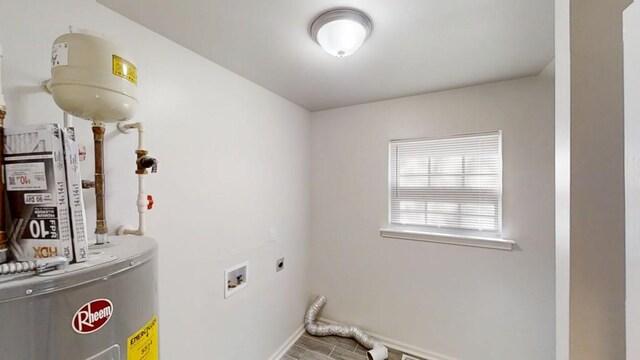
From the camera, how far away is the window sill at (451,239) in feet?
6.03

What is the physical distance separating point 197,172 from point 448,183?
6.58 feet

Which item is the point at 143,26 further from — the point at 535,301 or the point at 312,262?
the point at 535,301

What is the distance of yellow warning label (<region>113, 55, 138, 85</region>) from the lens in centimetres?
68

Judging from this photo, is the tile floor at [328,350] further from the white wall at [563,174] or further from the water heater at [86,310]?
the water heater at [86,310]

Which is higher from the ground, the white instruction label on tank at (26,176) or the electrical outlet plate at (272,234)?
the white instruction label on tank at (26,176)

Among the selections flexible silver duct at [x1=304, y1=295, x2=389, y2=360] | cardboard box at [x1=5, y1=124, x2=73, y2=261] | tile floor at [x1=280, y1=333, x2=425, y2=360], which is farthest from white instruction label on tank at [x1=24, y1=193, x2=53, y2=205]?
flexible silver duct at [x1=304, y1=295, x2=389, y2=360]

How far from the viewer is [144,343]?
67 centimetres

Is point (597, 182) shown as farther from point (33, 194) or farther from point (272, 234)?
point (272, 234)

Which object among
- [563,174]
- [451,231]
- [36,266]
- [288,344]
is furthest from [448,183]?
[36,266]

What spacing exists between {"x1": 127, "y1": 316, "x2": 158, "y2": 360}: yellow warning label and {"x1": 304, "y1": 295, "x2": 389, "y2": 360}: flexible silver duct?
1.91 m

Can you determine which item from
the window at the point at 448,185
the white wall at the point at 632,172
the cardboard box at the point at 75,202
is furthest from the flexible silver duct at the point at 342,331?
the cardboard box at the point at 75,202

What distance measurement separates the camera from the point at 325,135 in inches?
102

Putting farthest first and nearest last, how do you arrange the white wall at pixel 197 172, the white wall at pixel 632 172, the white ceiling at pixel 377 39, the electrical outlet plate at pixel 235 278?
the electrical outlet plate at pixel 235 278, the white ceiling at pixel 377 39, the white wall at pixel 197 172, the white wall at pixel 632 172

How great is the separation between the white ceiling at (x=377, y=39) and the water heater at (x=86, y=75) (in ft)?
1.88
